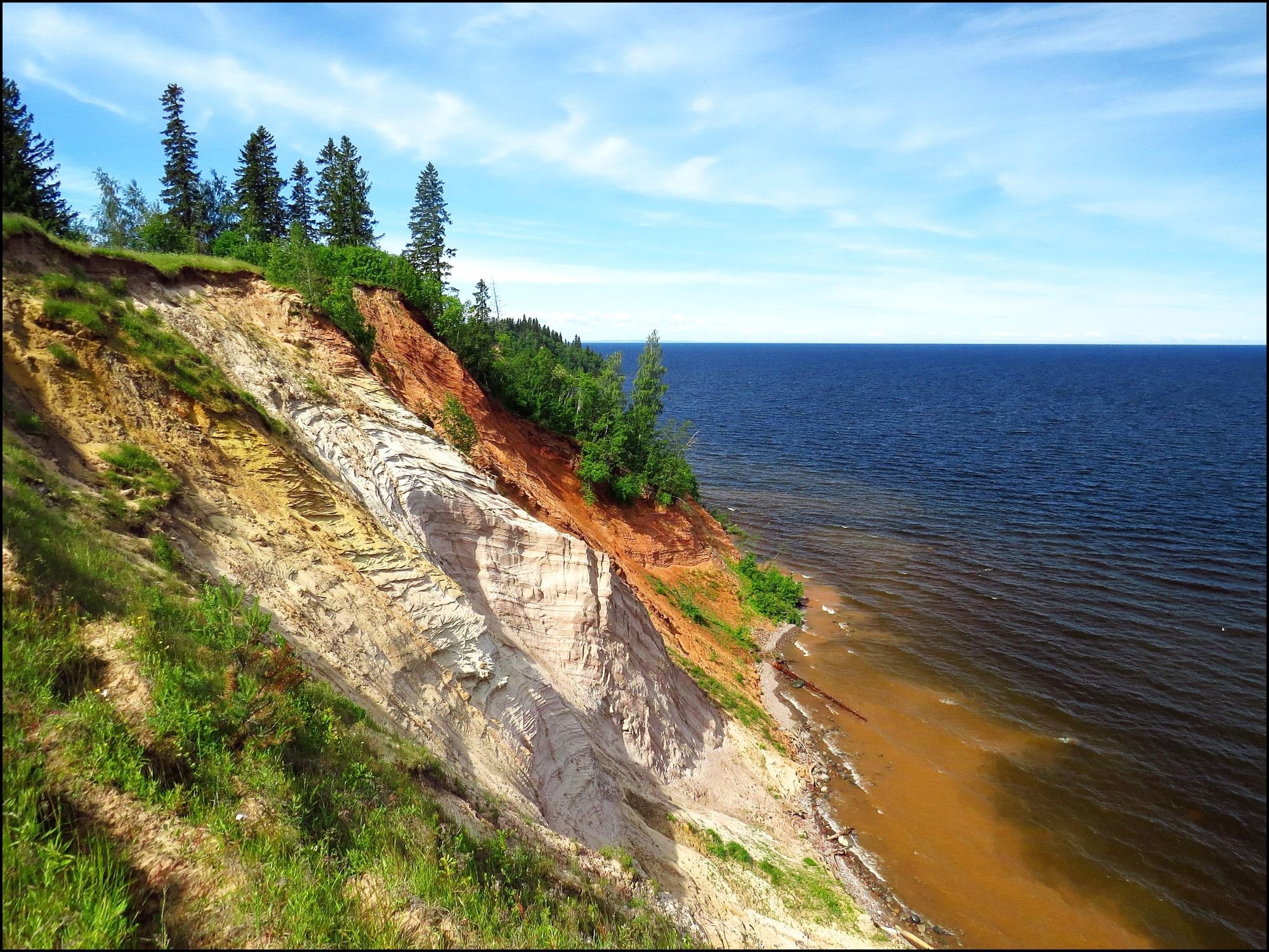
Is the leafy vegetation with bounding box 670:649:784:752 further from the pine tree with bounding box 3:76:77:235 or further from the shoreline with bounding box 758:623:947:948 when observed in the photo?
the pine tree with bounding box 3:76:77:235

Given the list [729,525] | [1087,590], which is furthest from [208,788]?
[1087,590]

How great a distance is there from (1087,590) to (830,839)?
2442 cm

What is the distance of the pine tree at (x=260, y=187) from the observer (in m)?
39.5

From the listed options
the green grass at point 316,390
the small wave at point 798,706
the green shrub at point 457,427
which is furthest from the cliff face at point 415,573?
the small wave at point 798,706

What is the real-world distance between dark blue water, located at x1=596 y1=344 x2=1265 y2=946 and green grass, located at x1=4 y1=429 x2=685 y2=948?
14.2m

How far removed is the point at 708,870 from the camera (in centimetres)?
1445

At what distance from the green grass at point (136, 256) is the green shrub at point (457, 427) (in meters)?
7.50

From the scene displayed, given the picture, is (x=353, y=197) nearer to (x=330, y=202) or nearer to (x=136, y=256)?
(x=330, y=202)

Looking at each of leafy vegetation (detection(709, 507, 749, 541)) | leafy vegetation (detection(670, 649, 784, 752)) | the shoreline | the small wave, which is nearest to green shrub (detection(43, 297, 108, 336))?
leafy vegetation (detection(670, 649, 784, 752))

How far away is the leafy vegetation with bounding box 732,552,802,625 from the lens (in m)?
34.3

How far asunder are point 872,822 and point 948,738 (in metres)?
6.20

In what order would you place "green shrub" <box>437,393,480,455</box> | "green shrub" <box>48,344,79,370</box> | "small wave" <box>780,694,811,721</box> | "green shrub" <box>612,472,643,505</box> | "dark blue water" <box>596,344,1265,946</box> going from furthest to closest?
"green shrub" <box>612,472,643,505</box>
"small wave" <box>780,694,811,721</box>
"green shrub" <box>437,393,480,455</box>
"dark blue water" <box>596,344,1265,946</box>
"green shrub" <box>48,344,79,370</box>

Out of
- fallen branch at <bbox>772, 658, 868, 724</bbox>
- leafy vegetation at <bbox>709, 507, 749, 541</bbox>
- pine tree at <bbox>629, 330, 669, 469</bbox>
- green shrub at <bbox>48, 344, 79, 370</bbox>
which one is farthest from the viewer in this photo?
leafy vegetation at <bbox>709, 507, 749, 541</bbox>

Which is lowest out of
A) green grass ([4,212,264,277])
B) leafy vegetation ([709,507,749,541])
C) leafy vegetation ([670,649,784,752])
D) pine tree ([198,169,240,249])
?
leafy vegetation ([670,649,784,752])
